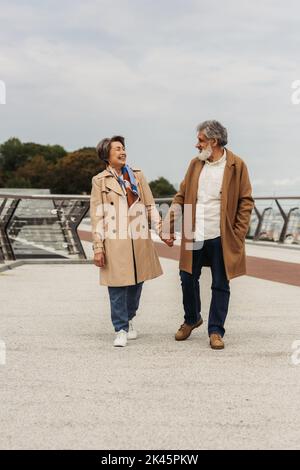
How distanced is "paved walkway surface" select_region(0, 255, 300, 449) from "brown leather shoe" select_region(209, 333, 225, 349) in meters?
0.07

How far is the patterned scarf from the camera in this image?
21.6 feet

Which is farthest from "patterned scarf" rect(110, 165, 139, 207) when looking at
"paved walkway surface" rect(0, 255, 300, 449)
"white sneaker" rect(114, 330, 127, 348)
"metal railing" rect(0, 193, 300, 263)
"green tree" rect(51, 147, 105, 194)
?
"green tree" rect(51, 147, 105, 194)

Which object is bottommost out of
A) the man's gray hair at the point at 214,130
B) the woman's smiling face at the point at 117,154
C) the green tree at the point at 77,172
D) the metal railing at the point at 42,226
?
the green tree at the point at 77,172

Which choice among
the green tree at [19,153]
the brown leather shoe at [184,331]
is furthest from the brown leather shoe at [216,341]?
the green tree at [19,153]

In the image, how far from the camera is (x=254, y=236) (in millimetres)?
23469

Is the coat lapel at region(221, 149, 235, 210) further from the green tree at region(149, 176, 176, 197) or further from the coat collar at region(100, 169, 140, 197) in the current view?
the green tree at region(149, 176, 176, 197)

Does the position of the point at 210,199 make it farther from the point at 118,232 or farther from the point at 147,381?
the point at 147,381

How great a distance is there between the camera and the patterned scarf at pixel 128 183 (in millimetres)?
6590

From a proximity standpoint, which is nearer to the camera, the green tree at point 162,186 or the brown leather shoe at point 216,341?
the brown leather shoe at point 216,341

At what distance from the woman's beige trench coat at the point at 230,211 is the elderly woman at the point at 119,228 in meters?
0.28

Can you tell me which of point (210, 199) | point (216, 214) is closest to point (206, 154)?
point (210, 199)

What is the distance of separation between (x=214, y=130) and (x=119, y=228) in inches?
39.6

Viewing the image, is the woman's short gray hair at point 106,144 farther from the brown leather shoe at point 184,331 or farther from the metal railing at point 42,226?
the metal railing at point 42,226
